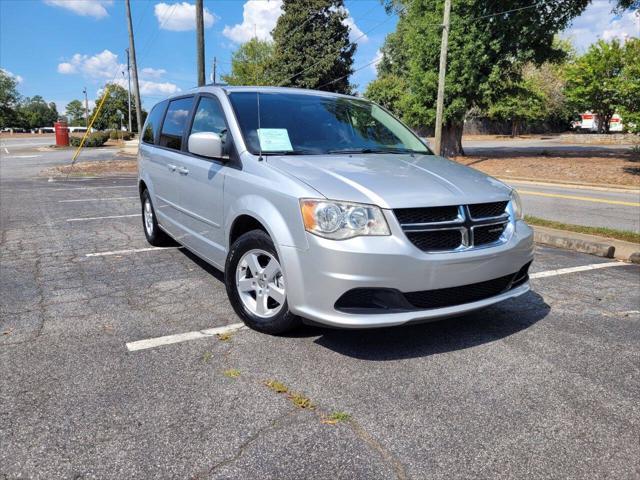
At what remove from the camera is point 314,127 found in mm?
4160

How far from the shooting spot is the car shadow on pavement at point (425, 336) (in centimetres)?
339

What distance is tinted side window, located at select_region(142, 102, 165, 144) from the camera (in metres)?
5.86

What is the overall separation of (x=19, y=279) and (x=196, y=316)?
7.04 feet

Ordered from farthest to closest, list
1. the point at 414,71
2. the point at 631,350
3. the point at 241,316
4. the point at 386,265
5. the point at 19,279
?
1. the point at 414,71
2. the point at 19,279
3. the point at 241,316
4. the point at 631,350
5. the point at 386,265

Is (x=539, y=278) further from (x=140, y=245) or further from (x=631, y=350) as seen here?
(x=140, y=245)

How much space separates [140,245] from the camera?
648cm

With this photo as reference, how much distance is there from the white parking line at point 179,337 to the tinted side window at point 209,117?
5.19 feet

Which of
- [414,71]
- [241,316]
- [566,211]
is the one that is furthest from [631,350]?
[414,71]

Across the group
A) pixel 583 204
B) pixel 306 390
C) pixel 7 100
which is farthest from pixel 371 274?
pixel 7 100

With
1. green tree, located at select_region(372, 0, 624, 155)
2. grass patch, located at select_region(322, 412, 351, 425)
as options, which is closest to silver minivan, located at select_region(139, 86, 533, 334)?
grass patch, located at select_region(322, 412, 351, 425)

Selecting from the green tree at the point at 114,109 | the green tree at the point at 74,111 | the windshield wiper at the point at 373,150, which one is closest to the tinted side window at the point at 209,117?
the windshield wiper at the point at 373,150

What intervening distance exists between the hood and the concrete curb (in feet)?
11.4

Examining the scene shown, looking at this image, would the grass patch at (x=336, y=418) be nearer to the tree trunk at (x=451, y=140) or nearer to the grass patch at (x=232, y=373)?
the grass patch at (x=232, y=373)

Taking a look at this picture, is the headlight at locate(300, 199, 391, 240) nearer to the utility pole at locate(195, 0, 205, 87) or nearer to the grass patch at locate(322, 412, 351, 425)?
the grass patch at locate(322, 412, 351, 425)
